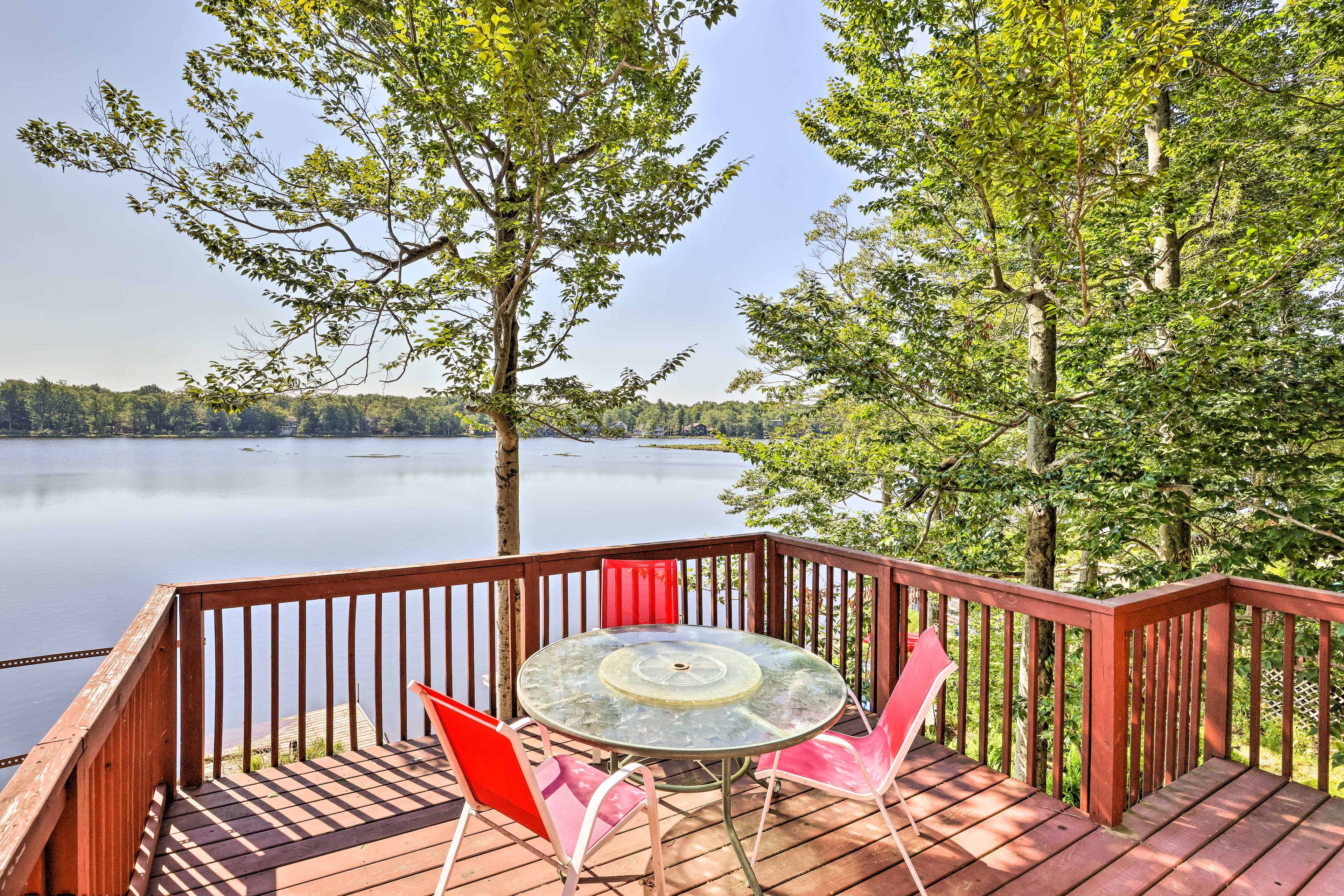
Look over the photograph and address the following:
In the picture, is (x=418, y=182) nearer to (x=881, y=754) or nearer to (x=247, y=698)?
(x=247, y=698)

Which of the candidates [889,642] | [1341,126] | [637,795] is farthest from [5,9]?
[1341,126]

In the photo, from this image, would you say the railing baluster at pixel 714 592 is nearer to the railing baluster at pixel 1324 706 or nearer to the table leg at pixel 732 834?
the table leg at pixel 732 834

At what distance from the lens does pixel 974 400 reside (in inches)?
235

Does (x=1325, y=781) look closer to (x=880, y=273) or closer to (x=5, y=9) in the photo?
(x=880, y=273)

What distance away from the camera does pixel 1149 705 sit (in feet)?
8.48

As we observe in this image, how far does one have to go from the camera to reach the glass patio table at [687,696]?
185cm

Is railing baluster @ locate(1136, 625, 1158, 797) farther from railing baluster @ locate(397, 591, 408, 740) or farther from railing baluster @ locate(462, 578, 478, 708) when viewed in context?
railing baluster @ locate(397, 591, 408, 740)

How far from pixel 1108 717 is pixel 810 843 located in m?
1.32

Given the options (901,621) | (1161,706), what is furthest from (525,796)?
(1161,706)

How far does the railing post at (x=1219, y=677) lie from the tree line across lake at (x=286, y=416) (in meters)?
4.86

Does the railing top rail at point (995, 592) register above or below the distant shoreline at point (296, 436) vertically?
below

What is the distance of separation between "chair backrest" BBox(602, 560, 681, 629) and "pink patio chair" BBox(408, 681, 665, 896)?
4.19 feet

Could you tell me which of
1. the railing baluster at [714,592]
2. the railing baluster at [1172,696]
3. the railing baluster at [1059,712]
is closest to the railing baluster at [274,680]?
the railing baluster at [714,592]

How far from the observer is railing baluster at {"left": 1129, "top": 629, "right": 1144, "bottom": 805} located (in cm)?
250
